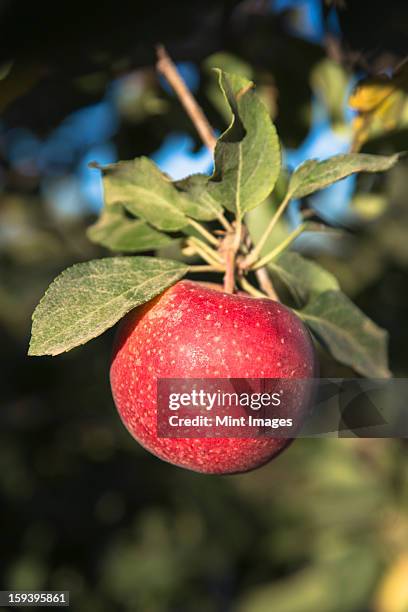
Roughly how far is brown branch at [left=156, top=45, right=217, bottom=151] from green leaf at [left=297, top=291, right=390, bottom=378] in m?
0.30

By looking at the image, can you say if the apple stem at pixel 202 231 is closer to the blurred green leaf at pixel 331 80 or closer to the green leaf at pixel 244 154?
the green leaf at pixel 244 154

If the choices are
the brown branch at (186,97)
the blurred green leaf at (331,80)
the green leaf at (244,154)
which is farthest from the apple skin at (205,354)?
the blurred green leaf at (331,80)

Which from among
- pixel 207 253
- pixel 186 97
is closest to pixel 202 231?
pixel 207 253

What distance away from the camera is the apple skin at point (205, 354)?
743 mm

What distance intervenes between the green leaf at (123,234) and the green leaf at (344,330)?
0.79 ft

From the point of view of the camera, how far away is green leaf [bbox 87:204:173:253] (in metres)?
0.98

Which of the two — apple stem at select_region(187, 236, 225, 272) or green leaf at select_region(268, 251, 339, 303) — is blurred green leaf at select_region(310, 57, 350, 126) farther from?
apple stem at select_region(187, 236, 225, 272)

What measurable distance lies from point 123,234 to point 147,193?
0.13 meters

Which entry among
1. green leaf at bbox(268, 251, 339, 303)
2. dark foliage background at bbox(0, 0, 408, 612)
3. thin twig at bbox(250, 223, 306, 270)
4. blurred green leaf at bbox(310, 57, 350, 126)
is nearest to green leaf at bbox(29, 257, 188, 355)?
thin twig at bbox(250, 223, 306, 270)

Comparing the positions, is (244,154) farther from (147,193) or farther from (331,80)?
(331,80)

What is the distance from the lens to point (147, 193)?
35.6 inches

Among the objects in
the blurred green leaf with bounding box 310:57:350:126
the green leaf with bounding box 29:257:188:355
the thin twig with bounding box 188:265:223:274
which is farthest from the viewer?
the blurred green leaf with bounding box 310:57:350:126

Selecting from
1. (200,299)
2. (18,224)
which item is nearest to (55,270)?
(18,224)

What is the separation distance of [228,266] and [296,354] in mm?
153
